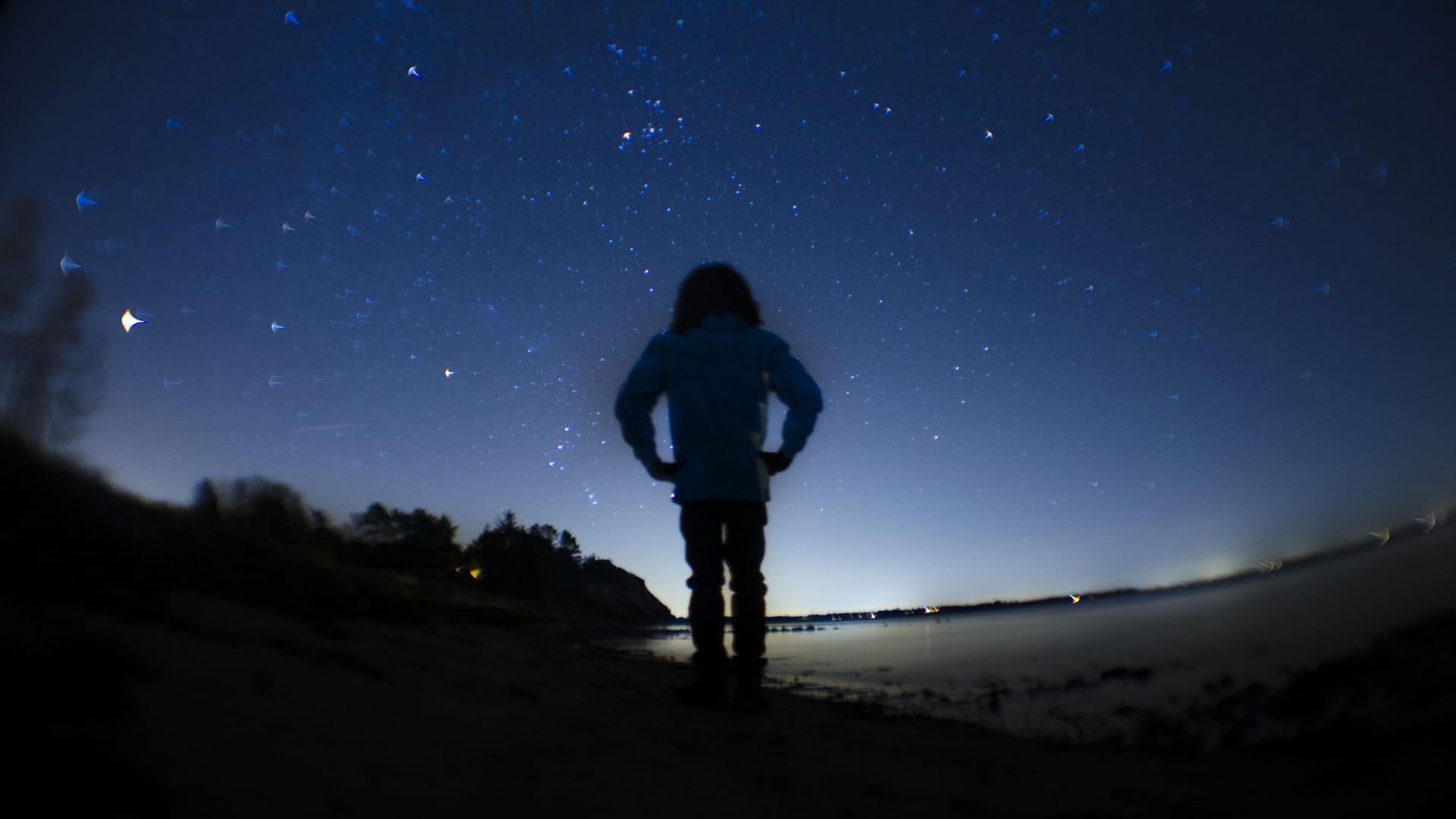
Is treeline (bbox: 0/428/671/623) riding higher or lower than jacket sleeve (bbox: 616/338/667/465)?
lower

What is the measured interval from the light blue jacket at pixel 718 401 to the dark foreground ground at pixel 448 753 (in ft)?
4.78

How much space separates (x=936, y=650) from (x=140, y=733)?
10670mm

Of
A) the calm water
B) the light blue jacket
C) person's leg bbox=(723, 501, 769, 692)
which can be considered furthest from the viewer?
the light blue jacket

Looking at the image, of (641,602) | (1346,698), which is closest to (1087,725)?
(1346,698)

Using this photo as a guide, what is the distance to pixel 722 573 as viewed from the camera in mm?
3609

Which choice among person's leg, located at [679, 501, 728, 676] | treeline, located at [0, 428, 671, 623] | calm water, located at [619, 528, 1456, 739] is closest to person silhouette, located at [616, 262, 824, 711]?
person's leg, located at [679, 501, 728, 676]

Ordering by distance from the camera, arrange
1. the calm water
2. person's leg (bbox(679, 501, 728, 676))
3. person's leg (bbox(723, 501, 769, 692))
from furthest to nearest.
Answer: person's leg (bbox(723, 501, 769, 692)) → person's leg (bbox(679, 501, 728, 676)) → the calm water

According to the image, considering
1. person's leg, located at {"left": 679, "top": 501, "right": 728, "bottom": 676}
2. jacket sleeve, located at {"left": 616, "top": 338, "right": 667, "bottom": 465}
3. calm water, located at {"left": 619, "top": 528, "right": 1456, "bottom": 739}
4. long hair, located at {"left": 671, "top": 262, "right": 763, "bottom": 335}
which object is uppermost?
long hair, located at {"left": 671, "top": 262, "right": 763, "bottom": 335}

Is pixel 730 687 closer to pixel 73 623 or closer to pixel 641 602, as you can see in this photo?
pixel 73 623

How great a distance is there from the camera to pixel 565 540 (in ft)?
127

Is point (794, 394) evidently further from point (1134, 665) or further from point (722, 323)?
point (1134, 665)

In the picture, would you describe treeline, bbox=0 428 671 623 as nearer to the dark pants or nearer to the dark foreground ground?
the dark foreground ground

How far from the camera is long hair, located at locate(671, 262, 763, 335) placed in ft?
13.8

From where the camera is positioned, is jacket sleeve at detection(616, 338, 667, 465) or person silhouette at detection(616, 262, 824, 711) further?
jacket sleeve at detection(616, 338, 667, 465)
